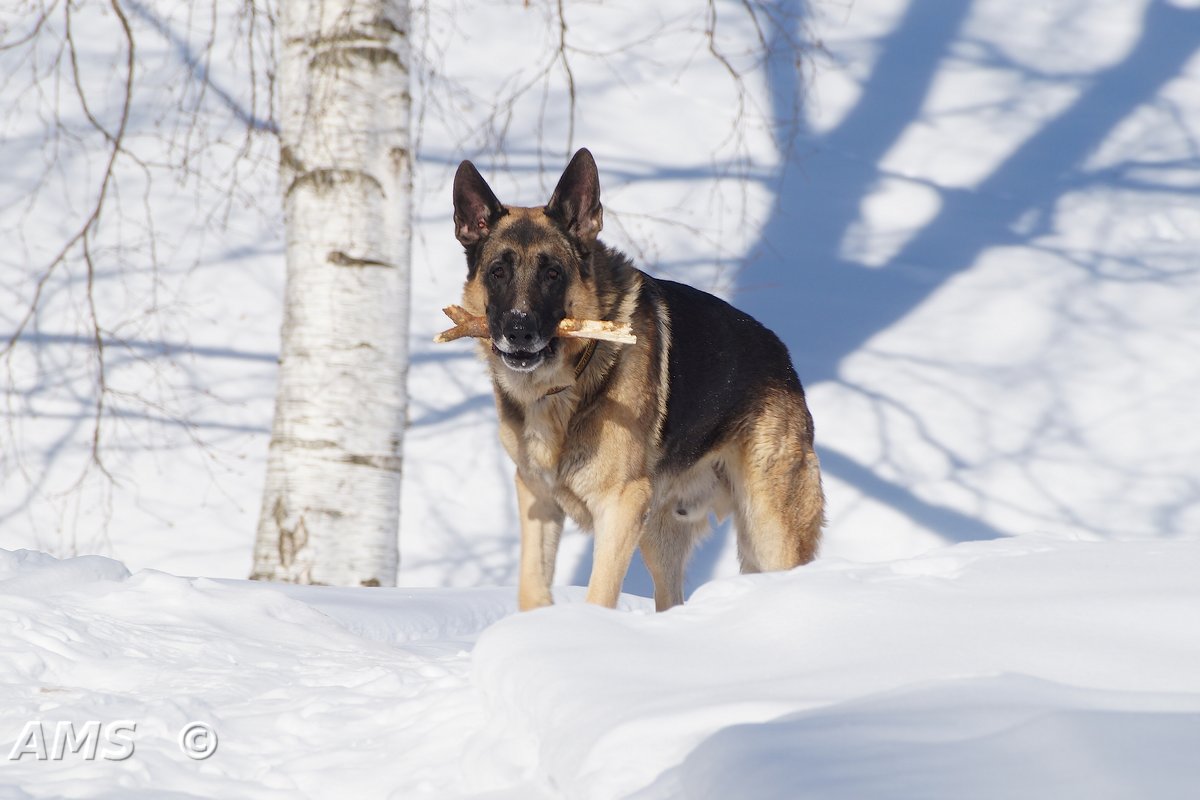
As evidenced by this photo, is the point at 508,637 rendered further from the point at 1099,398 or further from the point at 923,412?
the point at 1099,398

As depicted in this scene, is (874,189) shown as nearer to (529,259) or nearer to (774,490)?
(774,490)

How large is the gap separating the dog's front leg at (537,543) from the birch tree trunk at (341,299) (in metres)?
1.63

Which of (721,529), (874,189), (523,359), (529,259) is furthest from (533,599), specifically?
(874,189)

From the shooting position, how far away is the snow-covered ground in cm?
203

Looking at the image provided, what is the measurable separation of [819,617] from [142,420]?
7428mm

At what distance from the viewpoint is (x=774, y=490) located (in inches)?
174

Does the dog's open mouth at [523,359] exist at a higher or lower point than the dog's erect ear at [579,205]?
lower

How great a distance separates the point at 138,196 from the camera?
10508mm
